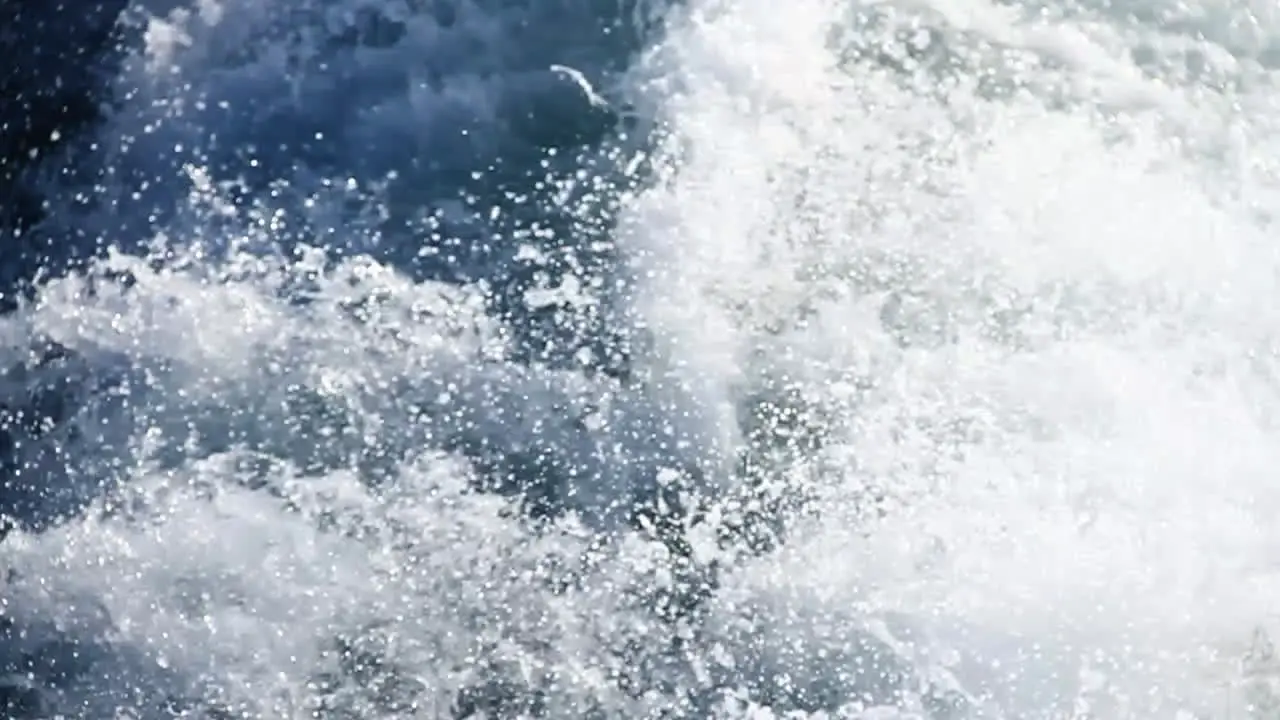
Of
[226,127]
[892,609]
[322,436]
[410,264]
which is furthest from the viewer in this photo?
[226,127]

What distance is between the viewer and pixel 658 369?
6.66ft

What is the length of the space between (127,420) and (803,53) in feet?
3.66

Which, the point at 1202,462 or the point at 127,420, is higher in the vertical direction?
the point at 1202,462

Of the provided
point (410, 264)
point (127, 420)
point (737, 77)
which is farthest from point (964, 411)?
point (127, 420)

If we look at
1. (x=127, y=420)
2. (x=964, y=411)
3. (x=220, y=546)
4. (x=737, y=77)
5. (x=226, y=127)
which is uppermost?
(x=737, y=77)

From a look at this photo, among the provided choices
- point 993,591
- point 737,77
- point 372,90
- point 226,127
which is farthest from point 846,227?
point 226,127

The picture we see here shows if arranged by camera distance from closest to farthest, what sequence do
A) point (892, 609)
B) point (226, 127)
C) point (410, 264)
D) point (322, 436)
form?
point (892, 609)
point (322, 436)
point (410, 264)
point (226, 127)

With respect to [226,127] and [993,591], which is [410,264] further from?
[993,591]

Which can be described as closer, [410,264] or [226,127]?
[410,264]

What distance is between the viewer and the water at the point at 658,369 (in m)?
1.85

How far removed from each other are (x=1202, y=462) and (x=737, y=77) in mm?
861

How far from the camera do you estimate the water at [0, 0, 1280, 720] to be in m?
1.85

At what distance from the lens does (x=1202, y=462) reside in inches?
77.5

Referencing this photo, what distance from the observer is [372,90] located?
2.31 meters
